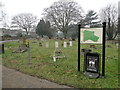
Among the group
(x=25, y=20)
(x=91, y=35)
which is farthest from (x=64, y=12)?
(x=91, y=35)

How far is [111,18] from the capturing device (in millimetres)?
39469

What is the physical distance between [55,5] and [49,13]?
2.83 metres

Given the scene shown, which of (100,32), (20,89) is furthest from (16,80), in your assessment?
(100,32)

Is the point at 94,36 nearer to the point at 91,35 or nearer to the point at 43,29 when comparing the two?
the point at 91,35

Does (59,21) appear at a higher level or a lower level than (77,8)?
lower

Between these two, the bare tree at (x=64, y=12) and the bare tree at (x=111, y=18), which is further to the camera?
the bare tree at (x=111, y=18)

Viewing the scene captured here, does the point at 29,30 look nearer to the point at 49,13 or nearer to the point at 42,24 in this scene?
the point at 42,24

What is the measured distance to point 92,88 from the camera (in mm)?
3555

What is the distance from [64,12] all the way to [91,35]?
29.3 meters

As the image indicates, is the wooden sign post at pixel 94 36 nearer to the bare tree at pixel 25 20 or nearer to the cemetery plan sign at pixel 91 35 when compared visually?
the cemetery plan sign at pixel 91 35

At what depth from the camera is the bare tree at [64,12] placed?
31922 mm

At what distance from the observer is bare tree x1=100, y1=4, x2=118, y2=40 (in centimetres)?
3753

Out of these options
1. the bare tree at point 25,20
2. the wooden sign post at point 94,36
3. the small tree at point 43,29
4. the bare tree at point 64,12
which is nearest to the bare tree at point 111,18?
the bare tree at point 64,12

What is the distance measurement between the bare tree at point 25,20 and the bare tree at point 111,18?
1172 inches
